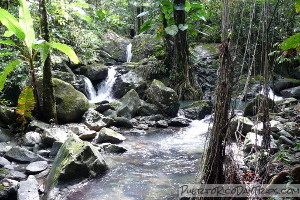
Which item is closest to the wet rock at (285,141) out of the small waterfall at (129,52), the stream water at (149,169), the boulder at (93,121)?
the stream water at (149,169)

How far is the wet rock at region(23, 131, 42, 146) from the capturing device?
4930 mm

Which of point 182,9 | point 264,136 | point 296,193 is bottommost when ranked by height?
point 296,193

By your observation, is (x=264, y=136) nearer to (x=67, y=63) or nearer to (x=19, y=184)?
(x=19, y=184)

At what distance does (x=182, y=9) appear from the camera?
9.16 metres

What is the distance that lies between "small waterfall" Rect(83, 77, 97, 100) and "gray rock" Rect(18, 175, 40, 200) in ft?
20.2

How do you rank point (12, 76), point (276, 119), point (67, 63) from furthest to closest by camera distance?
point (67, 63) < point (12, 76) < point (276, 119)

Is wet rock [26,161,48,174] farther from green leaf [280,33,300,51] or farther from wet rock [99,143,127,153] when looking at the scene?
green leaf [280,33,300,51]

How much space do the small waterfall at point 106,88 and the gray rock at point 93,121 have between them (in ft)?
9.81

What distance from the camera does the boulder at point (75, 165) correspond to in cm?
341

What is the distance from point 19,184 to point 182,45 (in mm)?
8029

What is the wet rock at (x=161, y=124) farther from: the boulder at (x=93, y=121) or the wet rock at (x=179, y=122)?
the boulder at (x=93, y=121)

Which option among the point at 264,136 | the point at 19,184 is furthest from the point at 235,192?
the point at 19,184

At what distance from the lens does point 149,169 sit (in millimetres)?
4113

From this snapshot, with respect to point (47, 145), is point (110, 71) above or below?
above
